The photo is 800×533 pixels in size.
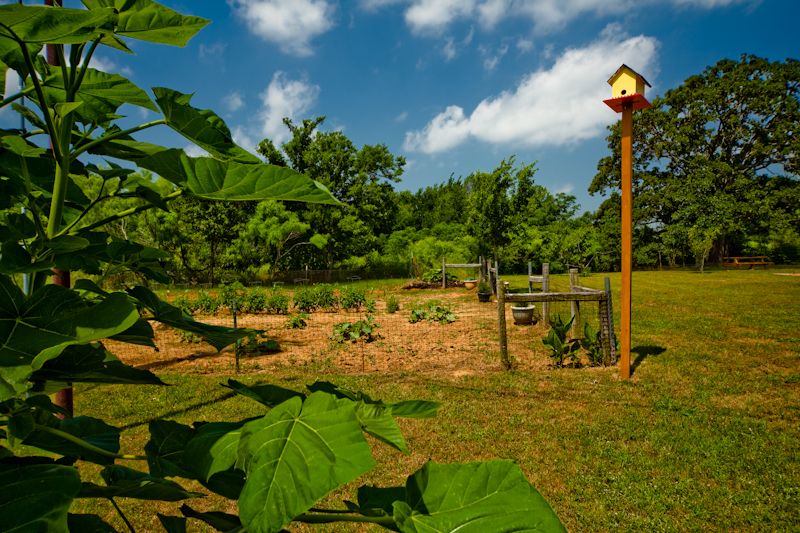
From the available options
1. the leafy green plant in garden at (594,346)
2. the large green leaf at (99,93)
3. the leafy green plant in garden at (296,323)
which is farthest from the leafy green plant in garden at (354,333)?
the large green leaf at (99,93)

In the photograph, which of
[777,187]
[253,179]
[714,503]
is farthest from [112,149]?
[777,187]

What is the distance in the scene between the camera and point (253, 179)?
16.5 inches

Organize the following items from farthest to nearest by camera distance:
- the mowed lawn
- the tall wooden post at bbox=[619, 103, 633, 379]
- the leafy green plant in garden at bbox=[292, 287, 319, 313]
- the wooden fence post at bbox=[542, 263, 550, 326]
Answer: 1. the leafy green plant in garden at bbox=[292, 287, 319, 313]
2. the wooden fence post at bbox=[542, 263, 550, 326]
3. the tall wooden post at bbox=[619, 103, 633, 379]
4. the mowed lawn

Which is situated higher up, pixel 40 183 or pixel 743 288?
pixel 40 183

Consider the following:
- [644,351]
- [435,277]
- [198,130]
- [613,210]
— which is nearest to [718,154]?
[613,210]

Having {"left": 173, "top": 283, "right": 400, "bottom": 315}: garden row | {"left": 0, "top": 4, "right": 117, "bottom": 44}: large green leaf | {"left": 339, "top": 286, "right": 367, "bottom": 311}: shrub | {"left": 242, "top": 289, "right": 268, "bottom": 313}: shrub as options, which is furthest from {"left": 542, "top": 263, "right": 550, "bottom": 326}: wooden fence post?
{"left": 0, "top": 4, "right": 117, "bottom": 44}: large green leaf

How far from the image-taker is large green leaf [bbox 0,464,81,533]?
0.30m

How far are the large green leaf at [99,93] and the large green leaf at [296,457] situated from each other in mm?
380

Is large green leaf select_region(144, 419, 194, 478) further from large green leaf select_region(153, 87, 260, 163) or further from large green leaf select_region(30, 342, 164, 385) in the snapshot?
large green leaf select_region(153, 87, 260, 163)

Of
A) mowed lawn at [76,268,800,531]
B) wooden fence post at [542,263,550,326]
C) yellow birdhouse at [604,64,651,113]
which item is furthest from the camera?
wooden fence post at [542,263,550,326]

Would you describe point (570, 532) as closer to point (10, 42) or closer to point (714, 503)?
point (714, 503)

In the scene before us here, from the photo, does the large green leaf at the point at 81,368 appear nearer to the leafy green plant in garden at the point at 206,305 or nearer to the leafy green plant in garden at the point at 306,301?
the leafy green plant in garden at the point at 206,305

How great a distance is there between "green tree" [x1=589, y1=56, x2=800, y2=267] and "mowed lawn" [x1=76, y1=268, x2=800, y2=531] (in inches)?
848

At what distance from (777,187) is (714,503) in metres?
30.5
